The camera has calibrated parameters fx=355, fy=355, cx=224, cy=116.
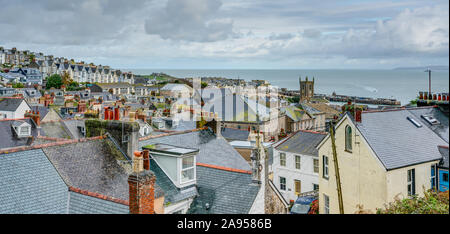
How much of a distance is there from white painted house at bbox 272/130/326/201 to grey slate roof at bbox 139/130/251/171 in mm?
6674

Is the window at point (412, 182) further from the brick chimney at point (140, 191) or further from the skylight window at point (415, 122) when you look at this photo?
the brick chimney at point (140, 191)

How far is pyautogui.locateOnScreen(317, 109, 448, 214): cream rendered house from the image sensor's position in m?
4.54

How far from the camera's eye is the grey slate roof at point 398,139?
433 centimetres

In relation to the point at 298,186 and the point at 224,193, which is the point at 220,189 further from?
the point at 298,186

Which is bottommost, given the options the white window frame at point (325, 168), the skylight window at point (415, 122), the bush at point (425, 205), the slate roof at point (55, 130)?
the white window frame at point (325, 168)

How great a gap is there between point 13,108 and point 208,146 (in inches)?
887

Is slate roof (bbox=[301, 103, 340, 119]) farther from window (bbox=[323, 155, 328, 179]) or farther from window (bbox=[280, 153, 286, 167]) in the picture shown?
window (bbox=[323, 155, 328, 179])

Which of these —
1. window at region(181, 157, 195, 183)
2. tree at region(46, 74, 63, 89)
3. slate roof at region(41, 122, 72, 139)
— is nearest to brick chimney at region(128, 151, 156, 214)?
window at region(181, 157, 195, 183)

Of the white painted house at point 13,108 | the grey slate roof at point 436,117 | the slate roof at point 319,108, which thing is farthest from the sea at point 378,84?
the white painted house at point 13,108

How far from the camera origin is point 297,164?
14758 millimetres

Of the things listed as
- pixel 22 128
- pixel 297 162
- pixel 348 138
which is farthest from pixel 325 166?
pixel 22 128

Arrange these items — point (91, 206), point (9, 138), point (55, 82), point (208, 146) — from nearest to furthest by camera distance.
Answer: point (91, 206), point (208, 146), point (9, 138), point (55, 82)
